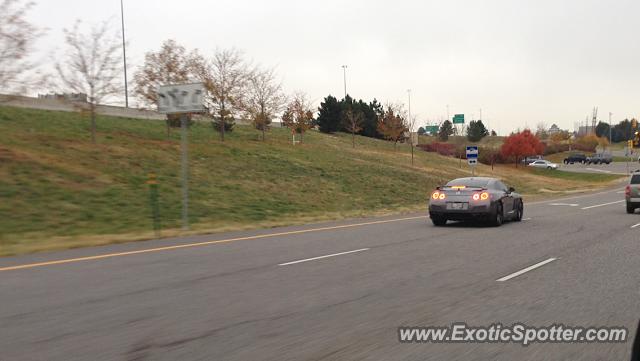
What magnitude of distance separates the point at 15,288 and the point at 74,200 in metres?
11.5

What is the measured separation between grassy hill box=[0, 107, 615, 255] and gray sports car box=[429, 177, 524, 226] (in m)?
5.24

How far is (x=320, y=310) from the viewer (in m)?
6.75

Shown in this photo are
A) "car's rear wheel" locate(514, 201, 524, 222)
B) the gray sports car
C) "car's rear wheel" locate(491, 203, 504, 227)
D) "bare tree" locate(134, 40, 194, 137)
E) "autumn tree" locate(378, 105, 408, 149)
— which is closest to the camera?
the gray sports car

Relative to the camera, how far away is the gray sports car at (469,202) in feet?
55.2

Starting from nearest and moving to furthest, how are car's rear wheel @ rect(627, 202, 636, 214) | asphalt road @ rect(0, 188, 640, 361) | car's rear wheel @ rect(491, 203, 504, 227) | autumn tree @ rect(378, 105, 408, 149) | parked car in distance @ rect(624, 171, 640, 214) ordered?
asphalt road @ rect(0, 188, 640, 361)
car's rear wheel @ rect(491, 203, 504, 227)
parked car in distance @ rect(624, 171, 640, 214)
car's rear wheel @ rect(627, 202, 636, 214)
autumn tree @ rect(378, 105, 408, 149)

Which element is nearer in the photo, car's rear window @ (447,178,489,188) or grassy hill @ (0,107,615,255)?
grassy hill @ (0,107,615,255)

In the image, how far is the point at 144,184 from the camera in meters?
23.4

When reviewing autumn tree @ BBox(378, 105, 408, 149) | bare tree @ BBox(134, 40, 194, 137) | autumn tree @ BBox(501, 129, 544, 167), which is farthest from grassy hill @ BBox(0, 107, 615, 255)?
autumn tree @ BBox(501, 129, 544, 167)

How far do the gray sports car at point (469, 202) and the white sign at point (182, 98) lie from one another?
23.6ft

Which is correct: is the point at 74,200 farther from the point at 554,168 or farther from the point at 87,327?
the point at 554,168

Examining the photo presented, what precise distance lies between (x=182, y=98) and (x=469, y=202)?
8.57 m

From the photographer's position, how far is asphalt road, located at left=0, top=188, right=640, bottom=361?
5.30 meters

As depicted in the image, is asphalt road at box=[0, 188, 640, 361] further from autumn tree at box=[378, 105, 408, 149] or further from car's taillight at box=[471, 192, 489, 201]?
autumn tree at box=[378, 105, 408, 149]

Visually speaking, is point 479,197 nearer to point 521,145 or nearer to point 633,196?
point 633,196
